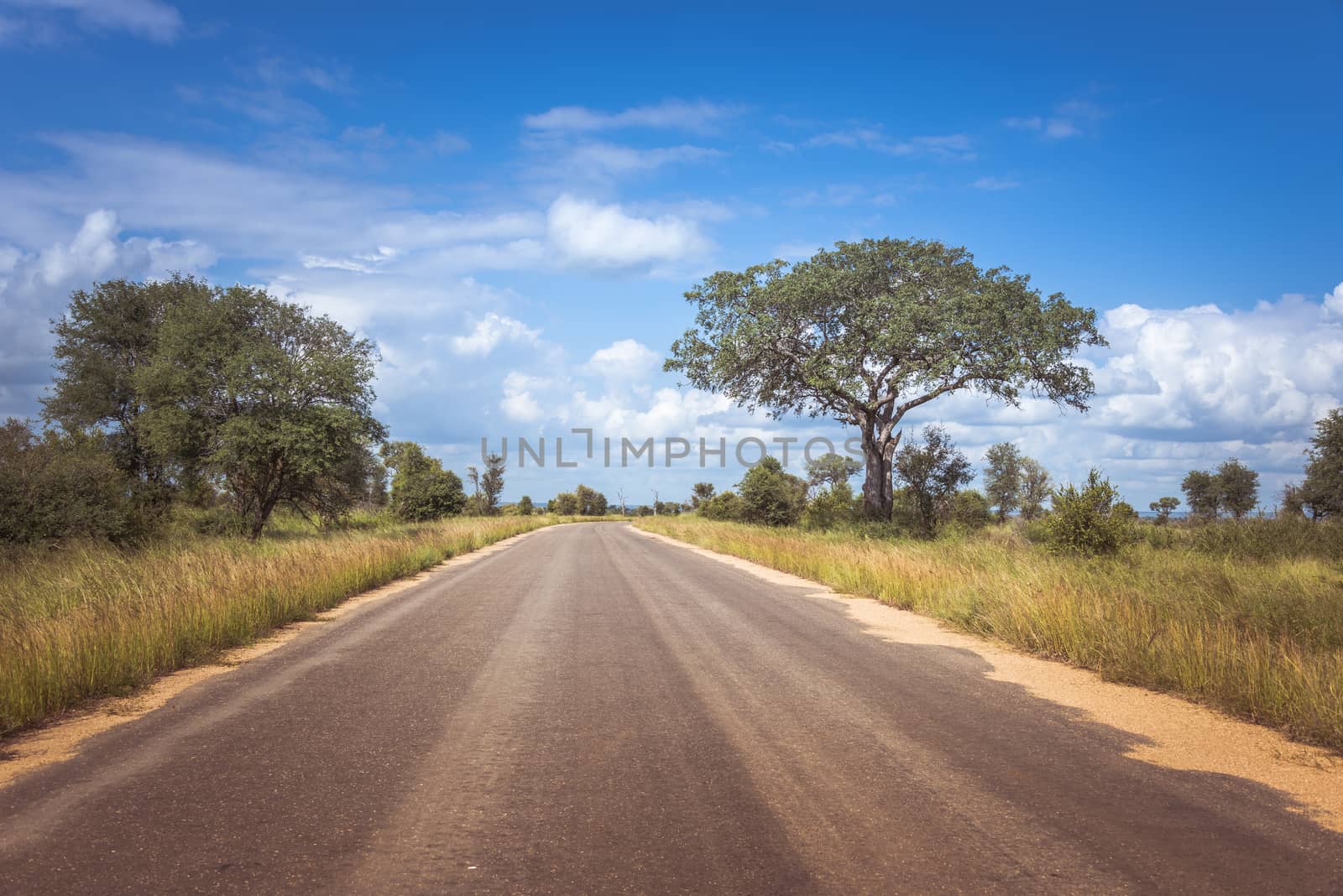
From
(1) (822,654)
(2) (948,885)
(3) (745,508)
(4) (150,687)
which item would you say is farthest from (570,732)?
(3) (745,508)

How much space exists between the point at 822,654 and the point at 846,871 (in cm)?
520

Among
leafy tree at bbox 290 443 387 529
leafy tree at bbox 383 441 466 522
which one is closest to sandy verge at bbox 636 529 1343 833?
leafy tree at bbox 290 443 387 529

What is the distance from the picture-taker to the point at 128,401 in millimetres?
28328

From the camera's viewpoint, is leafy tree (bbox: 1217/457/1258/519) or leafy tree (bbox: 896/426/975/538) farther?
leafy tree (bbox: 1217/457/1258/519)

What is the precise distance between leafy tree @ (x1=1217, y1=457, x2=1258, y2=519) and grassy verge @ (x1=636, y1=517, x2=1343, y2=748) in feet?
133

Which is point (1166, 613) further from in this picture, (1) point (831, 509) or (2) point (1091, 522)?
(1) point (831, 509)

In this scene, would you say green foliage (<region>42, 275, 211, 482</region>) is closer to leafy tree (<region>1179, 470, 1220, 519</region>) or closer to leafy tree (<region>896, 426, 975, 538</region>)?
leafy tree (<region>896, 426, 975, 538</region>)

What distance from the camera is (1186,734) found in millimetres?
5508

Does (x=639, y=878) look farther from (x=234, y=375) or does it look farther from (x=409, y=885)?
(x=234, y=375)

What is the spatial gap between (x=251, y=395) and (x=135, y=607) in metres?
19.7

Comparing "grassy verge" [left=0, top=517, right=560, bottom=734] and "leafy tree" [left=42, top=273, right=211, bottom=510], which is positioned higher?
"leafy tree" [left=42, top=273, right=211, bottom=510]

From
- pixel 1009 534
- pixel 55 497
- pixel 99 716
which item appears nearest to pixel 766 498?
pixel 1009 534

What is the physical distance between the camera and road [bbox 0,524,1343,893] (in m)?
3.24

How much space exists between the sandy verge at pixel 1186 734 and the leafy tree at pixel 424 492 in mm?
51115
